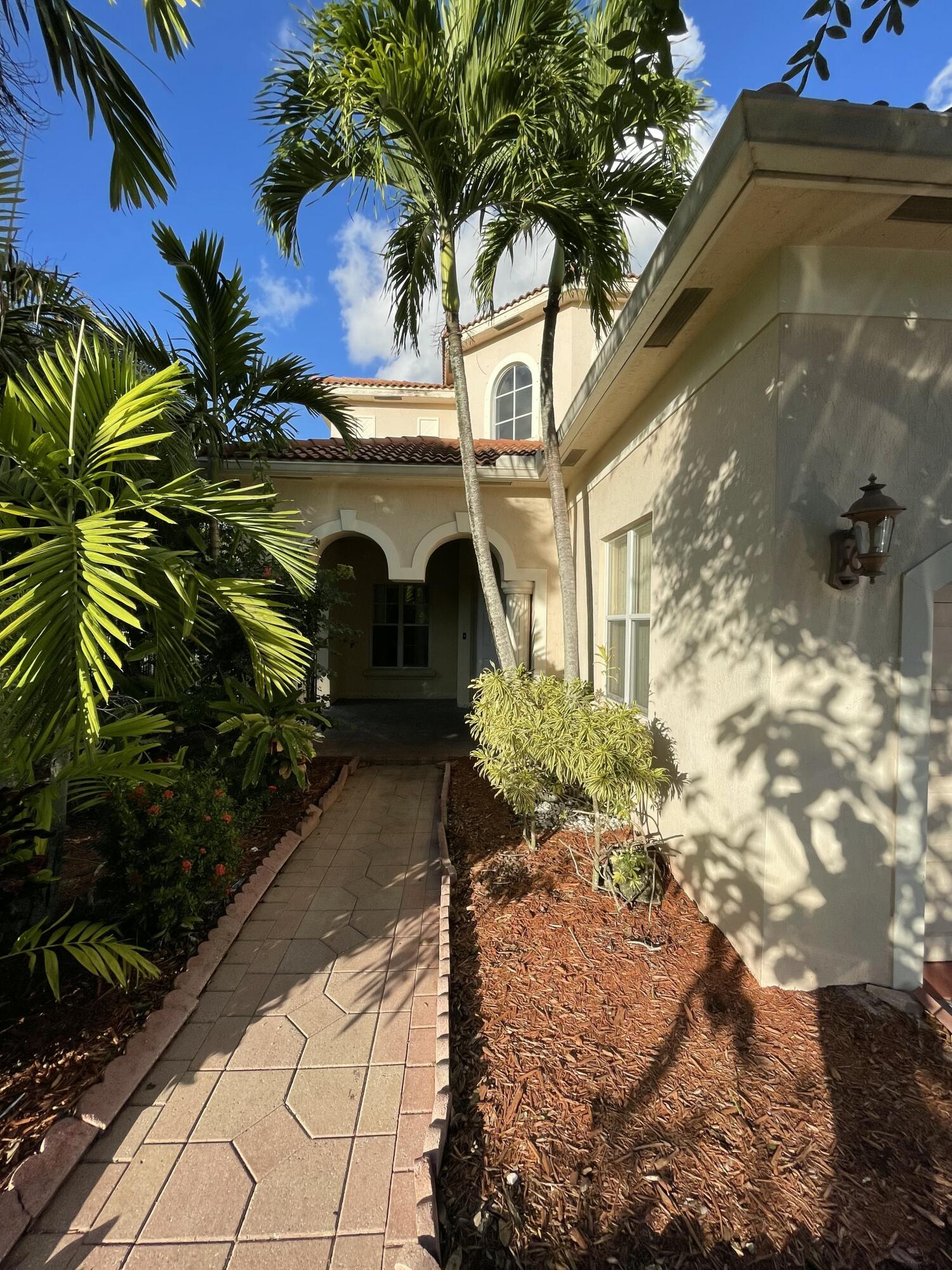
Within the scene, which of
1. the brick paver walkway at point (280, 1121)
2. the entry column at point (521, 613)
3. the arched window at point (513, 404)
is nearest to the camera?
the brick paver walkway at point (280, 1121)

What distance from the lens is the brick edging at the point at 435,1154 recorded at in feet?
5.41

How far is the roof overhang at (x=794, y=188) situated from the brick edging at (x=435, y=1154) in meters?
4.10

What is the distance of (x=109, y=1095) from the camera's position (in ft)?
7.35

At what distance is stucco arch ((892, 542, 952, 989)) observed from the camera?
9.21ft

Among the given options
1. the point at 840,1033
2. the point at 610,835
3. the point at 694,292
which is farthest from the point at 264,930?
the point at 694,292

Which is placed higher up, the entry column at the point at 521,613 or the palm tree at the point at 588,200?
the palm tree at the point at 588,200

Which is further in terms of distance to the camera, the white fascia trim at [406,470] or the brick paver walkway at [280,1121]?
the white fascia trim at [406,470]

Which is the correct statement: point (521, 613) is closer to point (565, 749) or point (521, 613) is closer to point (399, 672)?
point (565, 749)

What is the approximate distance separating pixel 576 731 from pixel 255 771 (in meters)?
2.79

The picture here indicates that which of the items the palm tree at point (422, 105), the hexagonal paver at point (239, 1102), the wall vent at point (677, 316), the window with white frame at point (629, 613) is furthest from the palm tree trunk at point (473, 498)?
the hexagonal paver at point (239, 1102)

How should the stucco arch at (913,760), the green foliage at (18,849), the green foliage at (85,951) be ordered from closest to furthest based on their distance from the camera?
the green foliage at (85,951), the green foliage at (18,849), the stucco arch at (913,760)

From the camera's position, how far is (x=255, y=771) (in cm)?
464

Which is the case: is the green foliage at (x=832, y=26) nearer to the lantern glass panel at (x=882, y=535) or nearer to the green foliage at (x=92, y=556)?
the lantern glass panel at (x=882, y=535)

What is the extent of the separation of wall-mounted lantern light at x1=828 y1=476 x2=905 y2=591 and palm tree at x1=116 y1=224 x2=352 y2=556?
5.11 m
